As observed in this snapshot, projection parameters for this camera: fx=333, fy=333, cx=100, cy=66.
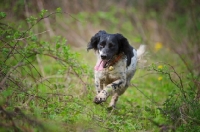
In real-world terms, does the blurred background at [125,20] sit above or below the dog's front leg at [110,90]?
above

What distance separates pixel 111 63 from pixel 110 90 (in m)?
0.45

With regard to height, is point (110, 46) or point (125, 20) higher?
point (125, 20)

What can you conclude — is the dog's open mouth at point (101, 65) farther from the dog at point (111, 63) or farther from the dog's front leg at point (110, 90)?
the dog's front leg at point (110, 90)

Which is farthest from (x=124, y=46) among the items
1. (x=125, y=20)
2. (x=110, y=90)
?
(x=125, y=20)

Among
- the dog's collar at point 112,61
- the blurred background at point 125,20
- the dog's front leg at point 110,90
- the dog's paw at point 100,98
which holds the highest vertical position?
the blurred background at point 125,20

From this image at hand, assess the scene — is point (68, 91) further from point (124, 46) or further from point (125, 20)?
point (125, 20)

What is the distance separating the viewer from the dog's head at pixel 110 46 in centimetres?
523

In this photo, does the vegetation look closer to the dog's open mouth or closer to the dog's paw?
the dog's paw

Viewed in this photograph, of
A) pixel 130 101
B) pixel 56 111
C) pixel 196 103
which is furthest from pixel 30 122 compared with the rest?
pixel 130 101

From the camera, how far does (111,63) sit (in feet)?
17.8

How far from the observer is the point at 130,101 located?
20.5ft

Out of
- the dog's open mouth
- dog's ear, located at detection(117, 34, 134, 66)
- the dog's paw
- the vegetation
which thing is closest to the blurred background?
the vegetation

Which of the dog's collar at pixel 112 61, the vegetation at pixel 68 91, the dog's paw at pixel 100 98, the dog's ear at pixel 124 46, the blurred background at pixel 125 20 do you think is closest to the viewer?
the vegetation at pixel 68 91

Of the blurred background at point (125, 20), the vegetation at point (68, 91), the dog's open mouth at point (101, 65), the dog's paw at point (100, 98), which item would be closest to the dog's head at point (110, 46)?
the dog's open mouth at point (101, 65)
